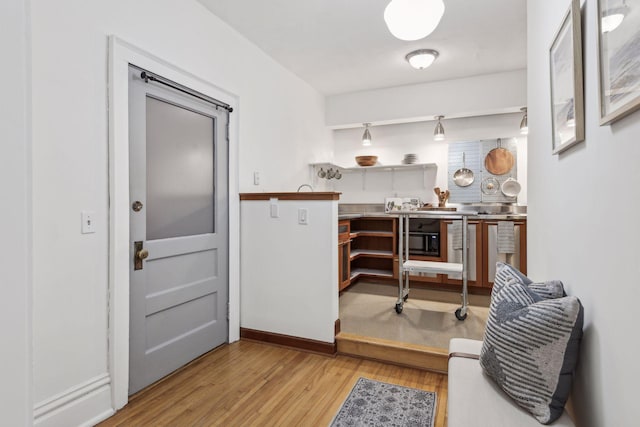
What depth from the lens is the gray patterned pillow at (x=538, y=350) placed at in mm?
1104

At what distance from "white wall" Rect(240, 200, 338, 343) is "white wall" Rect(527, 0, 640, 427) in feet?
4.91

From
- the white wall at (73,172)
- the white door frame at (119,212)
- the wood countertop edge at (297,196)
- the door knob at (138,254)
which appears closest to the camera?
the white wall at (73,172)

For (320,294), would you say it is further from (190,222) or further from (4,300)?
(4,300)

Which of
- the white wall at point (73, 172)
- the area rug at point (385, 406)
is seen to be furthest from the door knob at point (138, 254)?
the area rug at point (385, 406)

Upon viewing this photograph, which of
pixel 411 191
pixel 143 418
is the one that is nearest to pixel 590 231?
pixel 143 418

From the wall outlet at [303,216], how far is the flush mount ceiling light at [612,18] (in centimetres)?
206

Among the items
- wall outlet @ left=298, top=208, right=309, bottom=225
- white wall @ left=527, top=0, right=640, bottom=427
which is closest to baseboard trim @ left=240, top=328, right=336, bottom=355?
wall outlet @ left=298, top=208, right=309, bottom=225

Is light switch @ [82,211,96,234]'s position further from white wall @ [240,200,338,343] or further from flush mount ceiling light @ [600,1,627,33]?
flush mount ceiling light @ [600,1,627,33]

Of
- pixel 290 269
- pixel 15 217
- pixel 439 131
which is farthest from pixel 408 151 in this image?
pixel 15 217

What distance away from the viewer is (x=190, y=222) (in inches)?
99.8

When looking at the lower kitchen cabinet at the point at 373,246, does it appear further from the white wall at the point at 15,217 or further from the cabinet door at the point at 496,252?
the white wall at the point at 15,217

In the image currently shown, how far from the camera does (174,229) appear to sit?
95.0 inches

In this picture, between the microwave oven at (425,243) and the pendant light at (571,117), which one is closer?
the pendant light at (571,117)

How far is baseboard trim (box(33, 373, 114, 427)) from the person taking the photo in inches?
65.0
